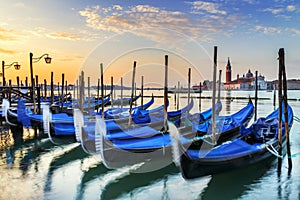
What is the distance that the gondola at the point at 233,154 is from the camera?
9.97 feet

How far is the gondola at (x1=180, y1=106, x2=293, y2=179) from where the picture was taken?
3039 mm

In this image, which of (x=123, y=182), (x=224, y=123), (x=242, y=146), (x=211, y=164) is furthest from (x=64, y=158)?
(x=224, y=123)

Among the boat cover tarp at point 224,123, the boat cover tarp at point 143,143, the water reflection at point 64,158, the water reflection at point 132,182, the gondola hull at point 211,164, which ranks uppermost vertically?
the boat cover tarp at point 224,123

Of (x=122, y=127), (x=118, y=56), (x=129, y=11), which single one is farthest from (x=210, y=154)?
(x=129, y=11)

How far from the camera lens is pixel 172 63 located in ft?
20.1

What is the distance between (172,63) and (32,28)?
158 inches

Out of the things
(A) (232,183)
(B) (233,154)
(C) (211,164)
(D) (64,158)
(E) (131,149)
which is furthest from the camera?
(D) (64,158)

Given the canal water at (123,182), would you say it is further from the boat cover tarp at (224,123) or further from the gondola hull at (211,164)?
the boat cover tarp at (224,123)

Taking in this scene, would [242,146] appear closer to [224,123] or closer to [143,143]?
[143,143]

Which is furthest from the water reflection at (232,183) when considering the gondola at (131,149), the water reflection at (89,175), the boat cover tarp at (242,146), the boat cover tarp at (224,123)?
the water reflection at (89,175)

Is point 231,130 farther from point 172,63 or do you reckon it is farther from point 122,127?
point 122,127

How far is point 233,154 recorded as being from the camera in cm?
341

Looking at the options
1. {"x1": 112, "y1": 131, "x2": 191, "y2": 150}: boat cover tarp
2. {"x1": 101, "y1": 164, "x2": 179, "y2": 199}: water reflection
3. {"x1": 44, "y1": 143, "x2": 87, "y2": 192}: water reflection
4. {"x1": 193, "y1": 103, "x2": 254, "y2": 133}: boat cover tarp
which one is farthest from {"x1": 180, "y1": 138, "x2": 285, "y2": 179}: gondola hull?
{"x1": 44, "y1": 143, "x2": 87, "y2": 192}: water reflection

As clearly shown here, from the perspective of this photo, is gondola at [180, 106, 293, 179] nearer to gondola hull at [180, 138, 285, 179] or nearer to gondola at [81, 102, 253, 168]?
gondola hull at [180, 138, 285, 179]
